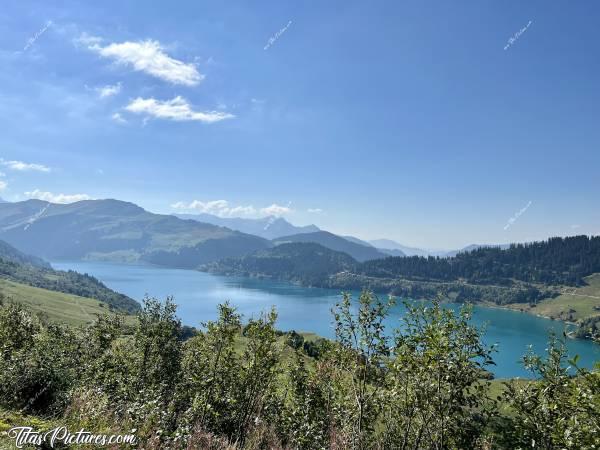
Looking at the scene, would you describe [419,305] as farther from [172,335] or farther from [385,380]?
[172,335]

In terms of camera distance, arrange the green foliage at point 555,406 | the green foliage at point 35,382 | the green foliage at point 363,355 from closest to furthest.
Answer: the green foliage at point 555,406 < the green foliage at point 363,355 < the green foliage at point 35,382

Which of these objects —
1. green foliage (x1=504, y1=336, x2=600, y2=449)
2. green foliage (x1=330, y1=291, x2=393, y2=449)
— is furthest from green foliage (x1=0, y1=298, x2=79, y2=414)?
green foliage (x1=504, y1=336, x2=600, y2=449)

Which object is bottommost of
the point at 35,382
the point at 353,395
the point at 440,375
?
the point at 35,382

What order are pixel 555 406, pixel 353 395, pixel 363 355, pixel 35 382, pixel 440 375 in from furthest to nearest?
pixel 35 382 < pixel 353 395 < pixel 363 355 < pixel 440 375 < pixel 555 406

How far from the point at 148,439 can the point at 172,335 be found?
19.6m

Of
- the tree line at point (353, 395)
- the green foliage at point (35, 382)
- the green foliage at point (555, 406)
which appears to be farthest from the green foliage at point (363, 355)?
the green foliage at point (35, 382)

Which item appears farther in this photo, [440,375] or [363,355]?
[363,355]

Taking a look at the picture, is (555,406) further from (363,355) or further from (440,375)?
(363,355)

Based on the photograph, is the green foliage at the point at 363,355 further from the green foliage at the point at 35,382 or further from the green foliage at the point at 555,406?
the green foliage at the point at 35,382

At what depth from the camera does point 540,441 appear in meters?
10.3

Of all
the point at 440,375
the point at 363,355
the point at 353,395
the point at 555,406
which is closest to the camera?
the point at 555,406

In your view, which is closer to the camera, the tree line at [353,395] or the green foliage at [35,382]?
the tree line at [353,395]

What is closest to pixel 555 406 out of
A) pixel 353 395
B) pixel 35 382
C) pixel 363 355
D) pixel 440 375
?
pixel 440 375

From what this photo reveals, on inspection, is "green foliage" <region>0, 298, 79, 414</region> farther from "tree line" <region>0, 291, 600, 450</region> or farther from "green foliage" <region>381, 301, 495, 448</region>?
"green foliage" <region>381, 301, 495, 448</region>
